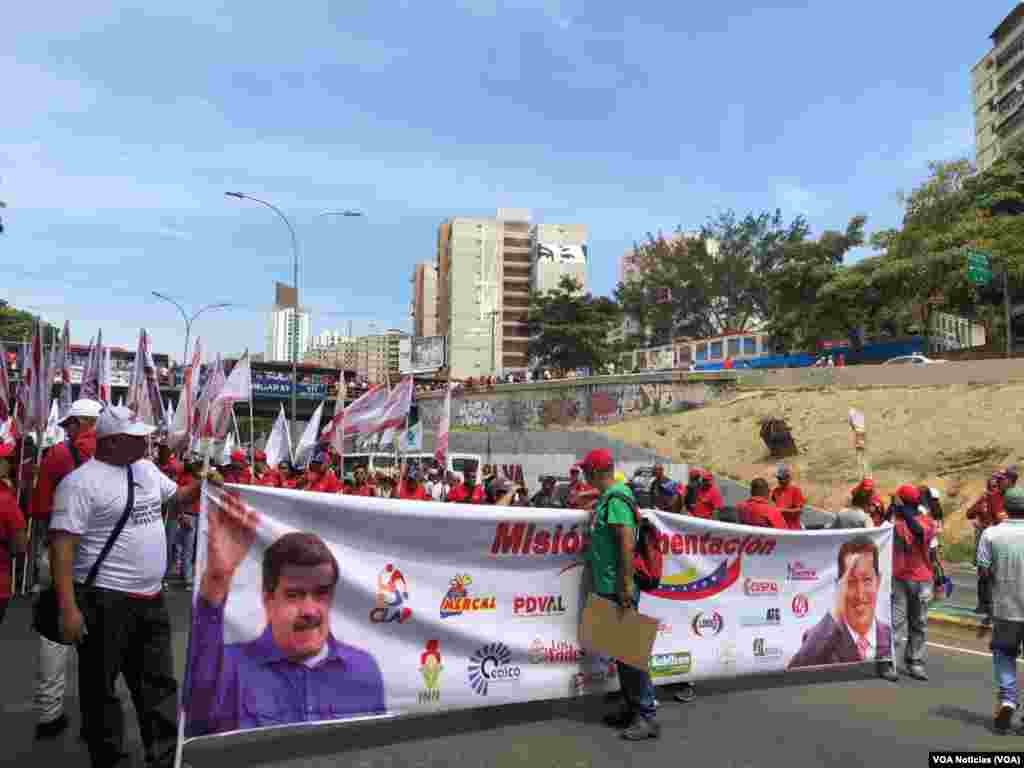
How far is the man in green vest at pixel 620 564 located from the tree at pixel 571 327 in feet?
216

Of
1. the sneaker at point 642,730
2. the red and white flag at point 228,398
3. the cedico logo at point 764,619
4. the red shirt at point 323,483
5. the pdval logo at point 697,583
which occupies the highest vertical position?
the red and white flag at point 228,398

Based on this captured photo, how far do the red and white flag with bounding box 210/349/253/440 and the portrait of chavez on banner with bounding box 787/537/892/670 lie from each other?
9502mm

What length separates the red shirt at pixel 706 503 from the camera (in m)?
10.4

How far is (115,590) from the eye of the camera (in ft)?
13.4

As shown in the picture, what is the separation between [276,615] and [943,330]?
52832mm

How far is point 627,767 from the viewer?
455 centimetres

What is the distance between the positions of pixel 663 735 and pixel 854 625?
105 inches

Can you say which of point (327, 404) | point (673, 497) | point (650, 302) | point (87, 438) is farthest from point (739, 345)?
point (87, 438)

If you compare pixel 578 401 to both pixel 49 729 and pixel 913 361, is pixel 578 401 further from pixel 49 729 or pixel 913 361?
pixel 49 729

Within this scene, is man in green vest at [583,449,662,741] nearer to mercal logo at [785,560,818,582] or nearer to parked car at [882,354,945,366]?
mercal logo at [785,560,818,582]

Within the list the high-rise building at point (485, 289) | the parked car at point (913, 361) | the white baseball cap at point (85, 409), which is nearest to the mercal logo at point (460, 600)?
the white baseball cap at point (85, 409)

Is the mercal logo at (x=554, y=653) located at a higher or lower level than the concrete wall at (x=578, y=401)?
lower

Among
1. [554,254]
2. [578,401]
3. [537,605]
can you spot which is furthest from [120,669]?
[554,254]

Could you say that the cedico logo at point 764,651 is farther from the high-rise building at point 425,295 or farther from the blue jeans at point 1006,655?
the high-rise building at point 425,295
